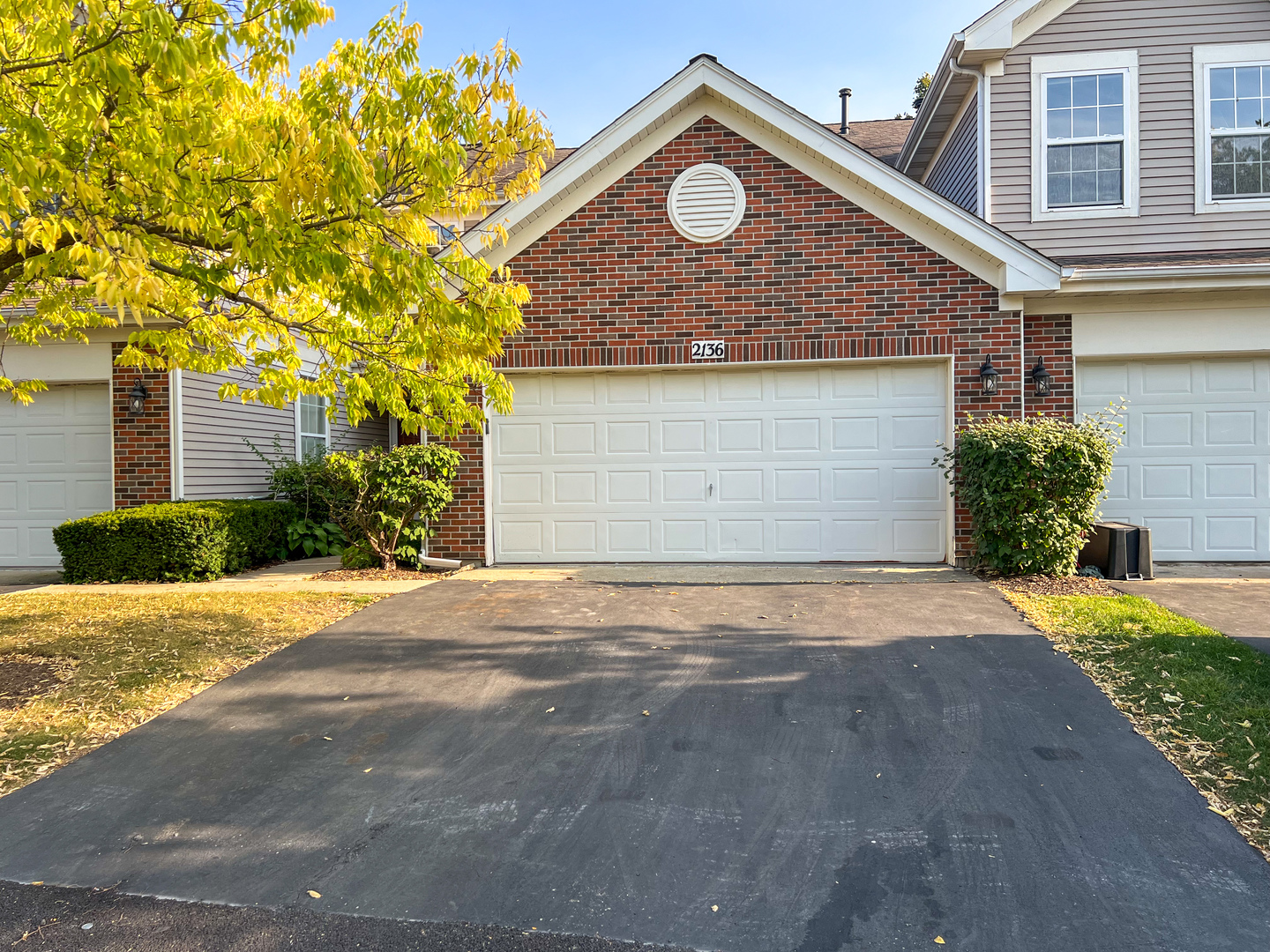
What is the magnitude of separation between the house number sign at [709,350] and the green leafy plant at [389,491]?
2.98 meters

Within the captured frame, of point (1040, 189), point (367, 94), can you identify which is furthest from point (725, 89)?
point (367, 94)

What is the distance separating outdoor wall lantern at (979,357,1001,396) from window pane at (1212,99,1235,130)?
4.44m

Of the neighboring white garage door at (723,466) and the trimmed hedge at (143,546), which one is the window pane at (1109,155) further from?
the trimmed hedge at (143,546)

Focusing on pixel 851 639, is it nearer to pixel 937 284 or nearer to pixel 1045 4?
pixel 937 284

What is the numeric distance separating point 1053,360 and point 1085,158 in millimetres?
2807

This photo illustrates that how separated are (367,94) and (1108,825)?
19.0 ft

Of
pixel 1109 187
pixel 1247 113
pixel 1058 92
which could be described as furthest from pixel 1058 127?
pixel 1247 113

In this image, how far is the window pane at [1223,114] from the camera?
10008 millimetres

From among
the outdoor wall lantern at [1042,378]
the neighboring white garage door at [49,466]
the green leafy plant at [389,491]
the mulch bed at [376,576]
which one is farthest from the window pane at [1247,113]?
the neighboring white garage door at [49,466]

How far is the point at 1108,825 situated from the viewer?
3.51m

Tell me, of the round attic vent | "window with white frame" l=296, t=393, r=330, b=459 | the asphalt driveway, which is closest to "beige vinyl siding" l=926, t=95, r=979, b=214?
the round attic vent

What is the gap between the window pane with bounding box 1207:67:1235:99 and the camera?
10062mm

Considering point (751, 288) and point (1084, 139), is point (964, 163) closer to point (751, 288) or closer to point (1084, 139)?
point (1084, 139)

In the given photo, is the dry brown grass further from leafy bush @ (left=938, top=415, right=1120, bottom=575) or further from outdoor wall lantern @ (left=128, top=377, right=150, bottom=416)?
leafy bush @ (left=938, top=415, right=1120, bottom=575)
